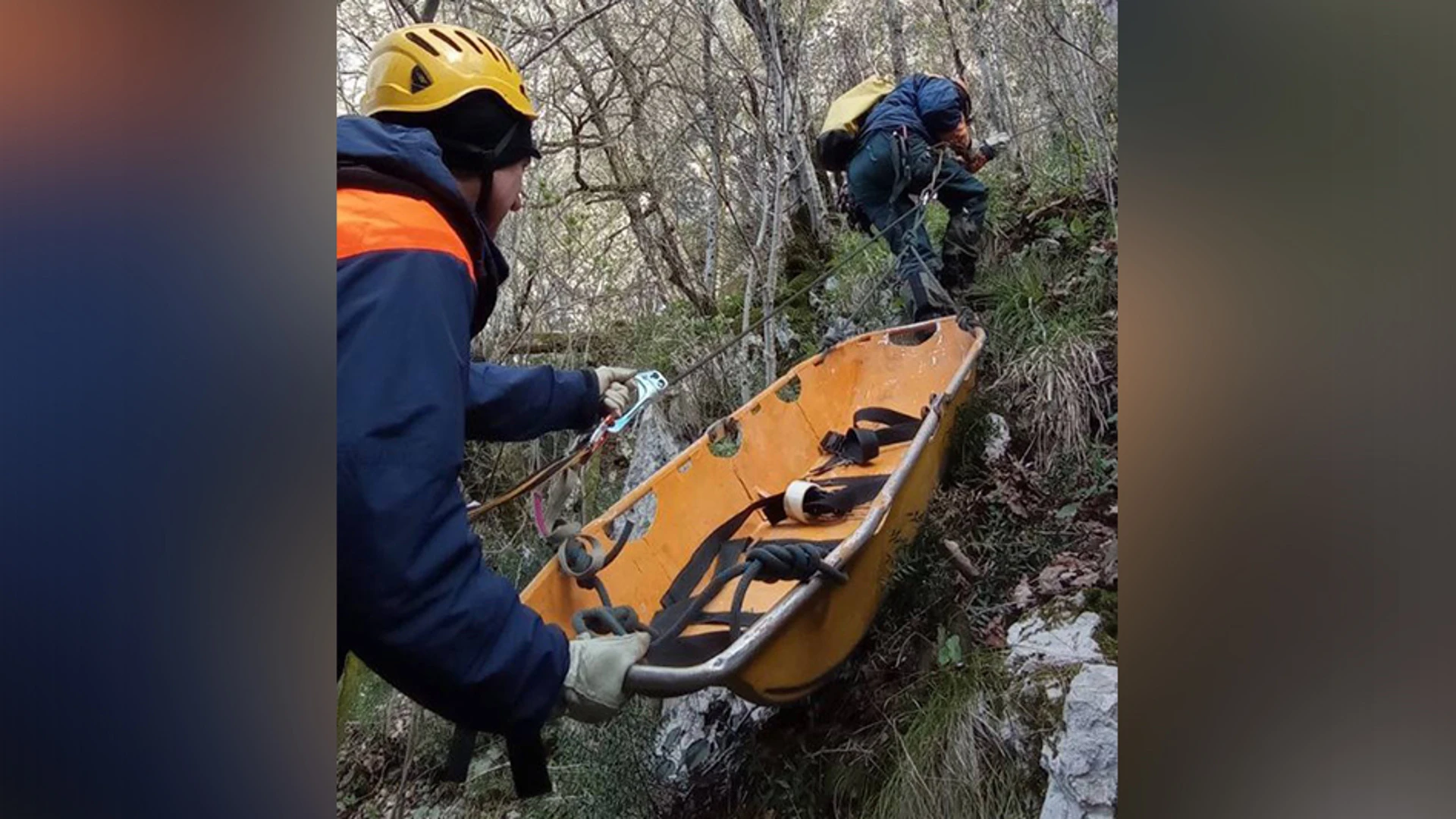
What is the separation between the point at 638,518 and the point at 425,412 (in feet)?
1.74

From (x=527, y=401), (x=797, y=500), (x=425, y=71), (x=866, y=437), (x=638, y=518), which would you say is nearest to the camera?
(x=425, y=71)

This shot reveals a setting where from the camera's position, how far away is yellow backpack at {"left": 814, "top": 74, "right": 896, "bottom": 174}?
176 centimetres

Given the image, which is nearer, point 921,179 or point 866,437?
point 921,179

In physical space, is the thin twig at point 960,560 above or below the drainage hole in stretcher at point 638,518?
below

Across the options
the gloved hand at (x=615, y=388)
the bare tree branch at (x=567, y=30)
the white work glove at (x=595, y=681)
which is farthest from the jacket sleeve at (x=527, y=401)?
the bare tree branch at (x=567, y=30)

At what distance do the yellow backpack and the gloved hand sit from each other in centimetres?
57

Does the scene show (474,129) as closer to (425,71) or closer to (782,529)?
(425,71)

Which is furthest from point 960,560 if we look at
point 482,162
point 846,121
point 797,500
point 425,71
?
point 425,71

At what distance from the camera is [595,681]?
1.35 meters

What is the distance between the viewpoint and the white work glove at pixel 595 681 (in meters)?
1.35

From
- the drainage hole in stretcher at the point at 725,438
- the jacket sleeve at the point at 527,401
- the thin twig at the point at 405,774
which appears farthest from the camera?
the drainage hole in stretcher at the point at 725,438

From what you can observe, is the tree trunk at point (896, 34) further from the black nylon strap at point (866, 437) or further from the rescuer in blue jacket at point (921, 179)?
the black nylon strap at point (866, 437)

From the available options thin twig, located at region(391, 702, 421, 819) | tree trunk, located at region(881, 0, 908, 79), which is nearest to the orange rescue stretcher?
thin twig, located at region(391, 702, 421, 819)

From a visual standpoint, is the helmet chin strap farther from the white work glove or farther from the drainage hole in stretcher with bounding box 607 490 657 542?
the white work glove
